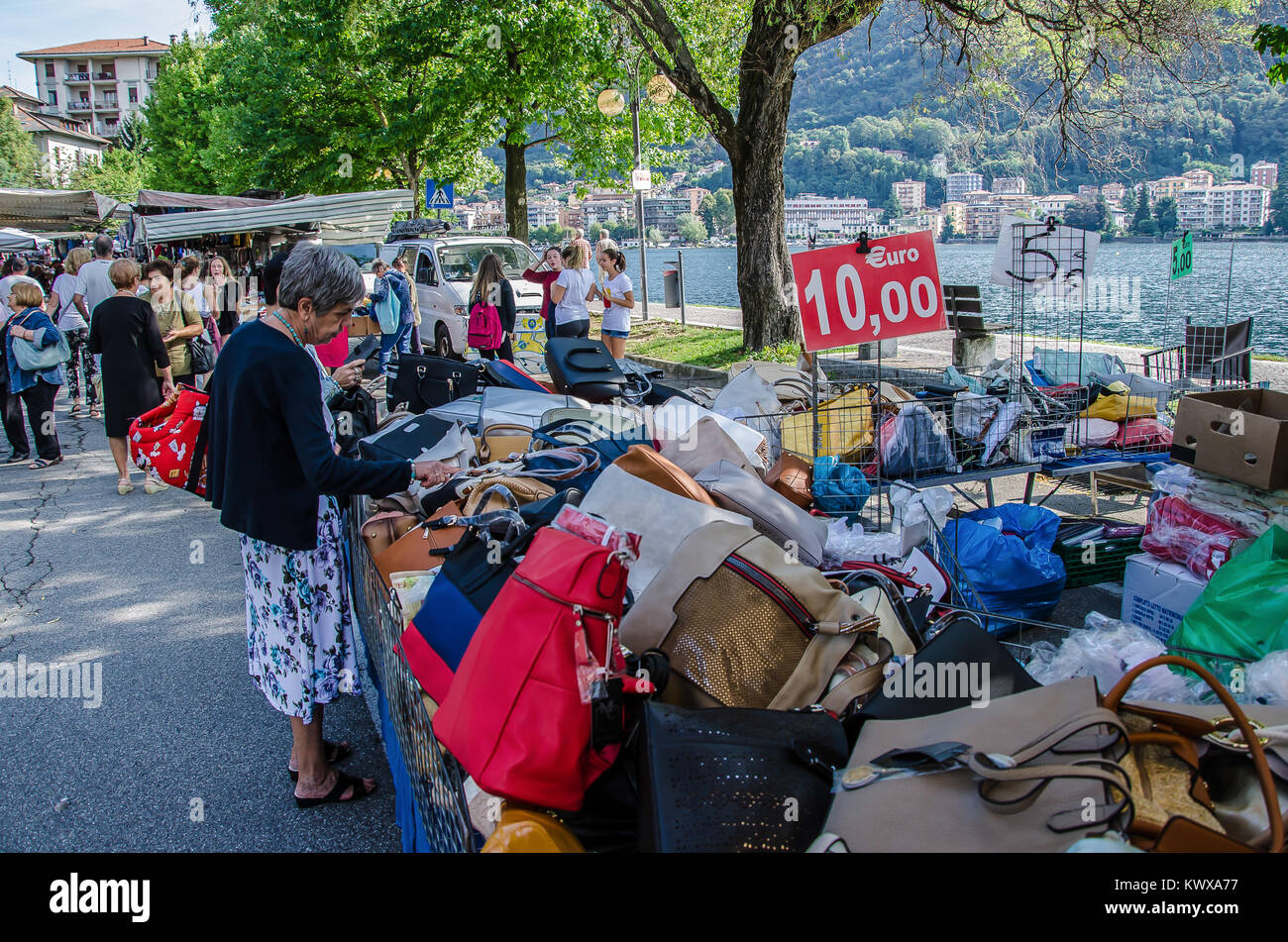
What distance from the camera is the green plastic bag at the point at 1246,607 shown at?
2.91 meters

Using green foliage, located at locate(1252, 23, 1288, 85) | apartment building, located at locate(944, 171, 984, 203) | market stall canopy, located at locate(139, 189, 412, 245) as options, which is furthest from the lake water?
market stall canopy, located at locate(139, 189, 412, 245)

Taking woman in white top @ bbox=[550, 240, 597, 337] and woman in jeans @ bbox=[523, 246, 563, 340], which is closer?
woman in white top @ bbox=[550, 240, 597, 337]

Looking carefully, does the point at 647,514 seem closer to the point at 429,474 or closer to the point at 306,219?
the point at 429,474

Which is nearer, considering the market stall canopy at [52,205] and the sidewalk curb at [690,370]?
the sidewalk curb at [690,370]

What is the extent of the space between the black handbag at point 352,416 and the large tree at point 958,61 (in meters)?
8.78

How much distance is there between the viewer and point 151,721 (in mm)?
4266

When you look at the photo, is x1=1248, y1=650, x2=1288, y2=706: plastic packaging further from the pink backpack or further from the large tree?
the large tree

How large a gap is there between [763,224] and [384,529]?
10834mm

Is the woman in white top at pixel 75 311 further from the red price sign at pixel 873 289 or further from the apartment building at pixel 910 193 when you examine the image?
the apartment building at pixel 910 193

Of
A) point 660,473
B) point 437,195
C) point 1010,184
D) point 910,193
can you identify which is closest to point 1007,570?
point 660,473

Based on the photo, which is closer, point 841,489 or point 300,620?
point 300,620

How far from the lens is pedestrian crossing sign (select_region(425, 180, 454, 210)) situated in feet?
73.9

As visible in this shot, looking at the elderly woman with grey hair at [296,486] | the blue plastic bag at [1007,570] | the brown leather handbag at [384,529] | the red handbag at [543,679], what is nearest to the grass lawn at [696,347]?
the blue plastic bag at [1007,570]

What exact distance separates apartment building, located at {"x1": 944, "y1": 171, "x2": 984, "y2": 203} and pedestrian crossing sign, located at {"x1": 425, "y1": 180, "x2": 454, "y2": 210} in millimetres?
12346
